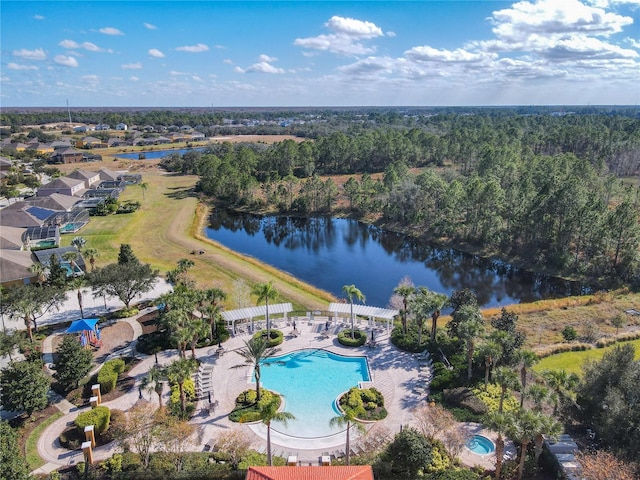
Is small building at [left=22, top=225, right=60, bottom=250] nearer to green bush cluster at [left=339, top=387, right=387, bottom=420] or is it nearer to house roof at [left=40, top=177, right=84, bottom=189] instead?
house roof at [left=40, top=177, right=84, bottom=189]

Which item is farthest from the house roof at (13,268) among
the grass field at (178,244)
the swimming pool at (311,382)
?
the swimming pool at (311,382)

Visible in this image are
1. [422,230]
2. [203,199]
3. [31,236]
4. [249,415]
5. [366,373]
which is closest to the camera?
[249,415]

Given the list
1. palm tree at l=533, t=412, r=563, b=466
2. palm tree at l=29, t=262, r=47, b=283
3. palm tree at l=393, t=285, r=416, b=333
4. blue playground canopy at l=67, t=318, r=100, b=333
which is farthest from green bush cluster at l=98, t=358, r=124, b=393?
palm tree at l=533, t=412, r=563, b=466

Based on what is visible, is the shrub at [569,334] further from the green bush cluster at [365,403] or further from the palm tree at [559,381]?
the green bush cluster at [365,403]

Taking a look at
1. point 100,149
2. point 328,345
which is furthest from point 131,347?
point 100,149

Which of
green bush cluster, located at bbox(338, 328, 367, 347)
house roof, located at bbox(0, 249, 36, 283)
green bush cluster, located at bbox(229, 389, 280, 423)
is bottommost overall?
green bush cluster, located at bbox(229, 389, 280, 423)

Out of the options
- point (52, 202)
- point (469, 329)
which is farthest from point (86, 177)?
point (469, 329)

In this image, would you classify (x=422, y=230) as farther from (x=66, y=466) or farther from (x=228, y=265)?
(x=66, y=466)
